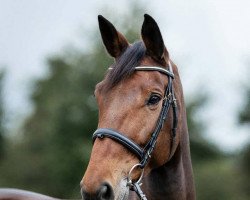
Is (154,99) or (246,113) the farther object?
(246,113)

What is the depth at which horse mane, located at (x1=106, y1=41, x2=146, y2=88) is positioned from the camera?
545cm

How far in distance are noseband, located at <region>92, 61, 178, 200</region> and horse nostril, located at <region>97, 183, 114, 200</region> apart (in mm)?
284

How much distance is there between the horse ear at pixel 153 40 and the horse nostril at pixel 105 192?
1.27 meters

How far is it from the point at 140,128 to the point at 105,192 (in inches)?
24.3

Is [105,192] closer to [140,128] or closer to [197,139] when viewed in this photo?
[140,128]

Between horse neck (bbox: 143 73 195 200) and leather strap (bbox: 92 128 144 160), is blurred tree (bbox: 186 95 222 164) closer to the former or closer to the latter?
horse neck (bbox: 143 73 195 200)

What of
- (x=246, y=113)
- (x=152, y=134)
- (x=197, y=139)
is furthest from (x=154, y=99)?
(x=197, y=139)

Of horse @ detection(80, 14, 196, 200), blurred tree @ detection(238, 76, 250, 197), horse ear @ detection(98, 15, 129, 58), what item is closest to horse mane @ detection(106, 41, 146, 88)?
horse @ detection(80, 14, 196, 200)

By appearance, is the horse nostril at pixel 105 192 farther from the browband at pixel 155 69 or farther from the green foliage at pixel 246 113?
the green foliage at pixel 246 113

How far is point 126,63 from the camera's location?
18.2ft

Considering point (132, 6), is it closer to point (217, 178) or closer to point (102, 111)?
point (217, 178)

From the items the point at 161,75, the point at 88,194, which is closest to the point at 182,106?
the point at 161,75

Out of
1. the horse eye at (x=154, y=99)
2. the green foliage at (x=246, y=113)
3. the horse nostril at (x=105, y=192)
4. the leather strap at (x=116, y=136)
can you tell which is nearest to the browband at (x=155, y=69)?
the horse eye at (x=154, y=99)

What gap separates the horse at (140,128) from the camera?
5102mm
